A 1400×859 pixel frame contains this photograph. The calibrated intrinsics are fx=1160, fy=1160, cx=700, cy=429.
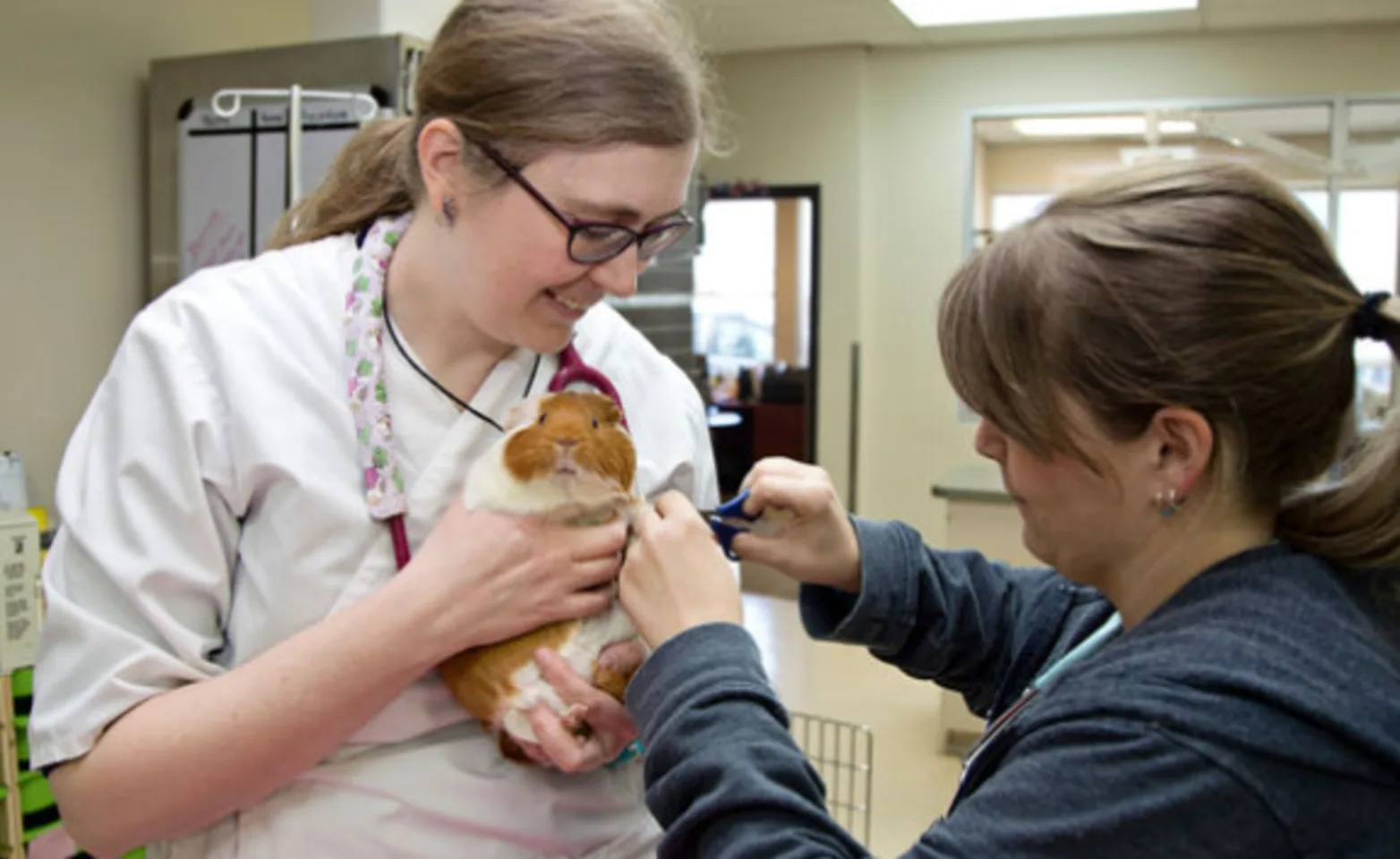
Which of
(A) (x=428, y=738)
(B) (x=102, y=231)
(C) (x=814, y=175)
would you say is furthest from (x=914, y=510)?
(A) (x=428, y=738)

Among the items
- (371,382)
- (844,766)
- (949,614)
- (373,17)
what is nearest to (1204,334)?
(949,614)

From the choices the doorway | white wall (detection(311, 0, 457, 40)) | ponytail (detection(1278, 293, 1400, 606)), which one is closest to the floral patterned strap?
ponytail (detection(1278, 293, 1400, 606))

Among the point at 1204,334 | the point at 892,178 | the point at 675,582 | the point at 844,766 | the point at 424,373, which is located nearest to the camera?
the point at 1204,334

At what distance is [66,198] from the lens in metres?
3.07

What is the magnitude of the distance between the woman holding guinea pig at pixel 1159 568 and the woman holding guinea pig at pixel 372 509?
0.21 meters

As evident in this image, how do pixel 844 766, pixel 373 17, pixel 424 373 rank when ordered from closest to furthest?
pixel 424 373 → pixel 844 766 → pixel 373 17

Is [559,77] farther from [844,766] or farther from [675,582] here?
[844,766]

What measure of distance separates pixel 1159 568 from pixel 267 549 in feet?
2.50

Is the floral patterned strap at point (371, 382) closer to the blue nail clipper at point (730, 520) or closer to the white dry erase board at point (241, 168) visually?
the blue nail clipper at point (730, 520)

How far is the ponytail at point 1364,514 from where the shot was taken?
2.97 feet

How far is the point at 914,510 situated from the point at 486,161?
4.89 meters

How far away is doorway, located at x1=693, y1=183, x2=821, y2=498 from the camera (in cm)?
616

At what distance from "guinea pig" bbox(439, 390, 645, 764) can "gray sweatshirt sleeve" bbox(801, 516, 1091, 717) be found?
0.31 meters

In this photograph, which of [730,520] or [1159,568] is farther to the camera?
[730,520]
